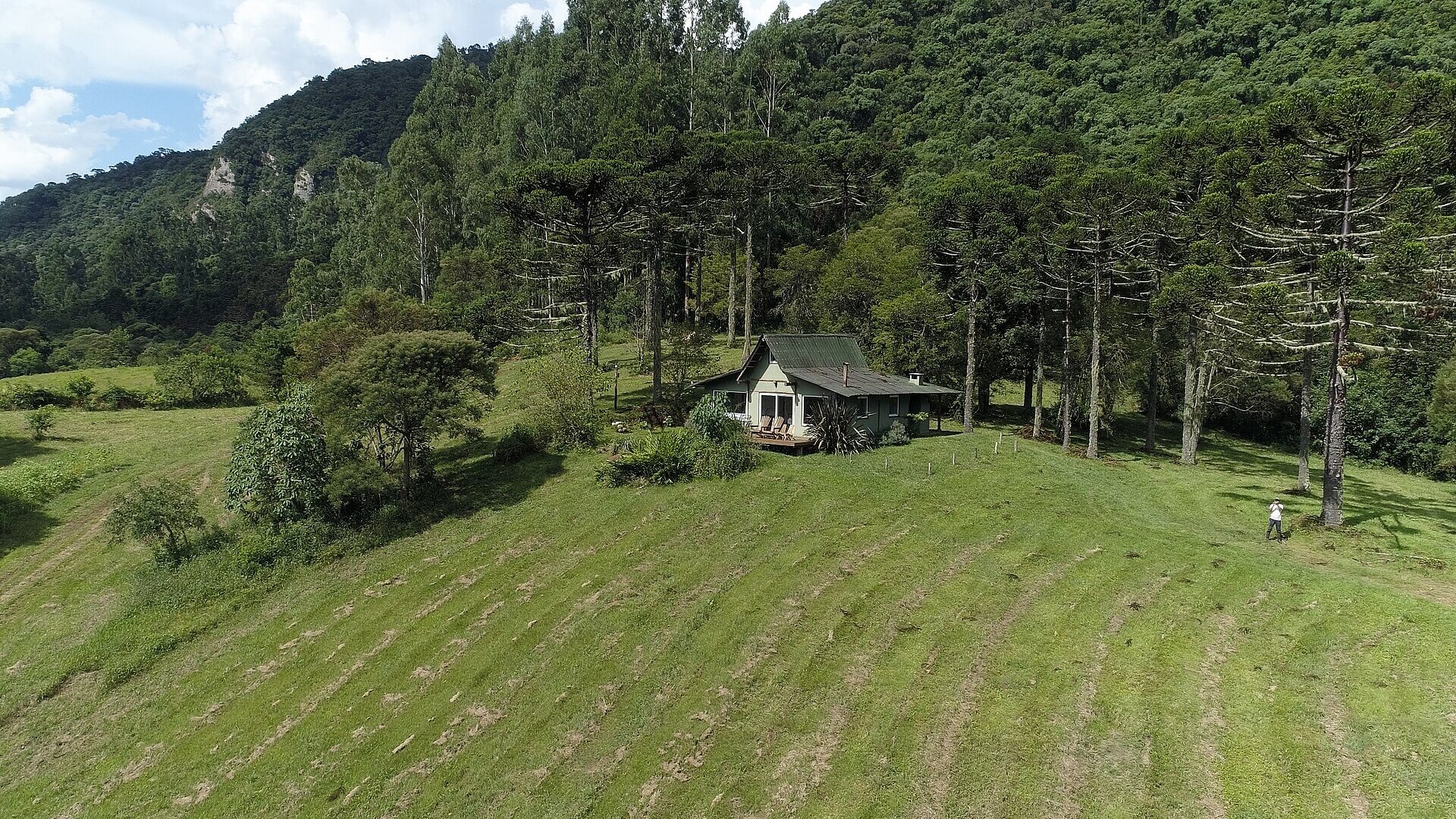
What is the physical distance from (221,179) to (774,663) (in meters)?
238

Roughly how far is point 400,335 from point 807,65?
86.7m

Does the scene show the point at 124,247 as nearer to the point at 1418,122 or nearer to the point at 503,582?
the point at 503,582

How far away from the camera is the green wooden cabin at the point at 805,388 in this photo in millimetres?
30547

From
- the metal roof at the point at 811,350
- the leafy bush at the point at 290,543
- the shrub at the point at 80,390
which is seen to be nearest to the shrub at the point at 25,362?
the shrub at the point at 80,390

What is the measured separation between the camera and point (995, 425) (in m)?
40.2

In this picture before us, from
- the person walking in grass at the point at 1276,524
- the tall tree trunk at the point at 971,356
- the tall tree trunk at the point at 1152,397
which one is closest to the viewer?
the person walking in grass at the point at 1276,524

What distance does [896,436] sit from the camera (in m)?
31.2

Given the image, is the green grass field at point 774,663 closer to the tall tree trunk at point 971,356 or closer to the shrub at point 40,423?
the tall tree trunk at point 971,356

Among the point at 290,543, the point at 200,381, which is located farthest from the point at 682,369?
the point at 200,381

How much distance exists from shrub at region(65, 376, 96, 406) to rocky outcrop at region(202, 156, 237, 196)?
174757mm

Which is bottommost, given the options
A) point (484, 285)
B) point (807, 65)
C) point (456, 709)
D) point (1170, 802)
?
point (456, 709)

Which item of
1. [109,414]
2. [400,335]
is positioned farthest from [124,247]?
[400,335]

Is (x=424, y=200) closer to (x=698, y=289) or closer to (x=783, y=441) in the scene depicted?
(x=698, y=289)

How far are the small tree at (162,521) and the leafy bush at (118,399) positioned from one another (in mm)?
31382
